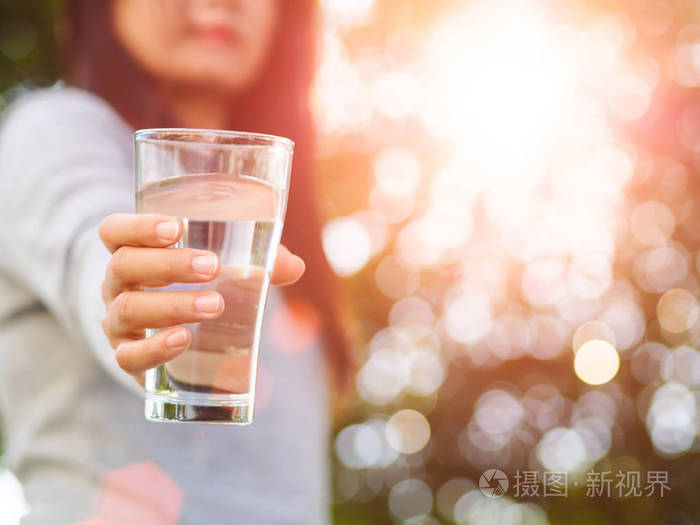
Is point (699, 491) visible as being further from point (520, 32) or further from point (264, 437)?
point (264, 437)

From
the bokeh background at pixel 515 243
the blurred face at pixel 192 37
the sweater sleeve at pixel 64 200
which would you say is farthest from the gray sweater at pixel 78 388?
the bokeh background at pixel 515 243

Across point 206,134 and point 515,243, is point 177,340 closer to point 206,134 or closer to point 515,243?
point 206,134

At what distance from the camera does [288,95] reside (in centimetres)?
321

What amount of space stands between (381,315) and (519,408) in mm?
1899

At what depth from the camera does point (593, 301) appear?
771 centimetres

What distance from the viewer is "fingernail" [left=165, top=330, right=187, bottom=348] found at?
1.17m

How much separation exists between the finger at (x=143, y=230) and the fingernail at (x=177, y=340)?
139 millimetres

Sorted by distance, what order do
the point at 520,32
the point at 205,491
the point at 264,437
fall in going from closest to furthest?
the point at 205,491 → the point at 264,437 → the point at 520,32

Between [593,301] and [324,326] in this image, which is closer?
[324,326]

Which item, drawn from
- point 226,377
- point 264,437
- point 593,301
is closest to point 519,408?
point 593,301

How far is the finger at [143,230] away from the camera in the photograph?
1148mm

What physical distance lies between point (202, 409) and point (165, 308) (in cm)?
21

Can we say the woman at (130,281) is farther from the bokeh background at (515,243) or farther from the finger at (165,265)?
the bokeh background at (515,243)

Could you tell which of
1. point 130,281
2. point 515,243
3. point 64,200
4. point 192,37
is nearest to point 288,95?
point 192,37
